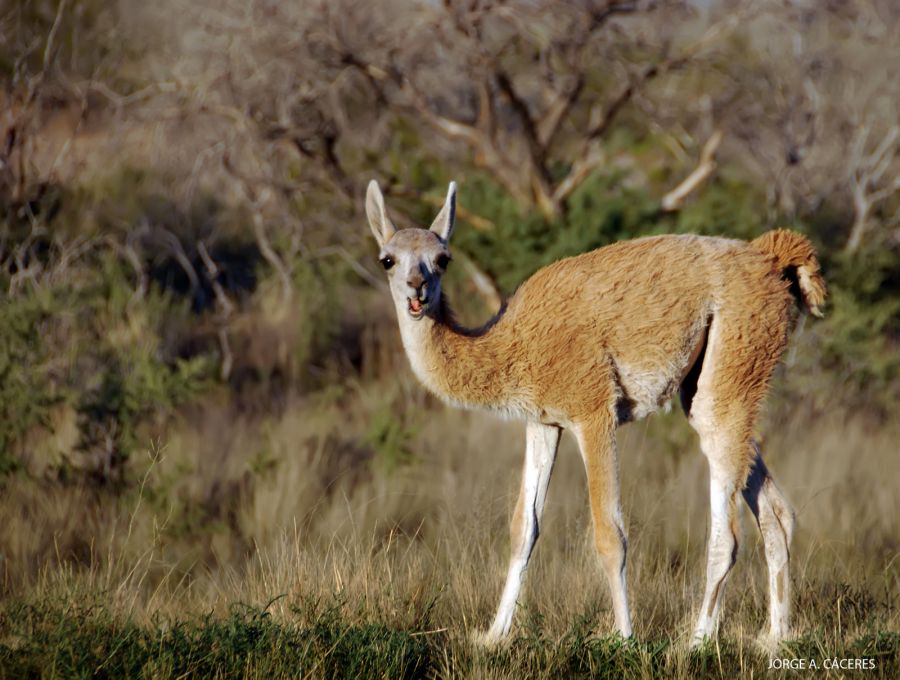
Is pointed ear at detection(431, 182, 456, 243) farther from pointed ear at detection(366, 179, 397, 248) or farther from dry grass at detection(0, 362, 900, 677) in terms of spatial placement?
dry grass at detection(0, 362, 900, 677)

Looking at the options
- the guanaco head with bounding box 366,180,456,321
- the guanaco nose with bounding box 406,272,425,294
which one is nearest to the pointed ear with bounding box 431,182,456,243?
the guanaco head with bounding box 366,180,456,321

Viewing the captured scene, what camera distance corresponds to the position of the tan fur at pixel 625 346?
19.3 feet

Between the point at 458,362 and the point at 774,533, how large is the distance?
1988 mm

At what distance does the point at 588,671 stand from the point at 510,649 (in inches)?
16.2

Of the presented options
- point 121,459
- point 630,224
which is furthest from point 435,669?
point 630,224

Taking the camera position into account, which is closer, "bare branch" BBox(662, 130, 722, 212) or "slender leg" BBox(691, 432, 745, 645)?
"slender leg" BBox(691, 432, 745, 645)

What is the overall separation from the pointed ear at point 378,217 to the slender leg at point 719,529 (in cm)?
208

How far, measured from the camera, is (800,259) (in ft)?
20.3

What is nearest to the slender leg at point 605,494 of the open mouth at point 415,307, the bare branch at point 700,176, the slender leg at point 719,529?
the slender leg at point 719,529

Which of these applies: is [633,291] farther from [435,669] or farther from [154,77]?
[154,77]

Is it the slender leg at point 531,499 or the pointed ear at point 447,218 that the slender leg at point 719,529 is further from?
the pointed ear at point 447,218

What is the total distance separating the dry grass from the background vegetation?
36 millimetres

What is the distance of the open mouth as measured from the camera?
5922 mm

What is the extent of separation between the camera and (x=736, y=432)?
19.8ft
